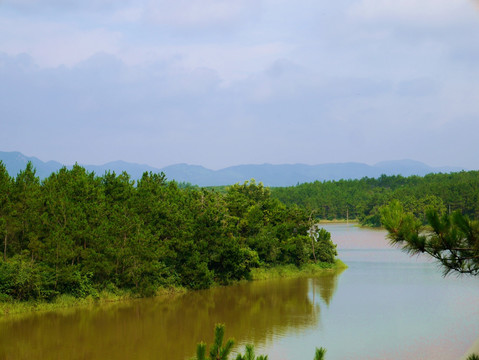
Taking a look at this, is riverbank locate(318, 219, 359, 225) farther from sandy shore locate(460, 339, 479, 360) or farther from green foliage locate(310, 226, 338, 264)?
sandy shore locate(460, 339, 479, 360)

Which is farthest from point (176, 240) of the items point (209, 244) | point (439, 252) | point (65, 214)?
point (439, 252)

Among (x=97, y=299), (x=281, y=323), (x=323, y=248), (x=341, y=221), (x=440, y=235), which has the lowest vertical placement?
(x=281, y=323)

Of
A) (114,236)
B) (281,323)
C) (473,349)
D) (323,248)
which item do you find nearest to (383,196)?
(323,248)

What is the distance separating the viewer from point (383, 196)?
326 feet

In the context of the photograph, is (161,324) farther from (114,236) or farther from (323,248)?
(323,248)

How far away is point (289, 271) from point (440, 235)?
28.6 m

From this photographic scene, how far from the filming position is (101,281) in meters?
27.3

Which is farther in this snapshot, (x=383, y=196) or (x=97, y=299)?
(x=383, y=196)

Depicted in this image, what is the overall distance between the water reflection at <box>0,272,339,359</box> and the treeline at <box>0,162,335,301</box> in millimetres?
1398

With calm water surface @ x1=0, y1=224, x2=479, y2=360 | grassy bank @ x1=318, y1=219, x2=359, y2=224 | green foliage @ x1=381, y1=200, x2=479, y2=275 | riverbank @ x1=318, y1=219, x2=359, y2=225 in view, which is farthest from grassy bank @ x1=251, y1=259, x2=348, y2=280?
grassy bank @ x1=318, y1=219, x2=359, y2=224

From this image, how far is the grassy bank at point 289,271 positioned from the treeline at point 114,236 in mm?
760

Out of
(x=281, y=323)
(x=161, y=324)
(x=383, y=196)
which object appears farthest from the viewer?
(x=383, y=196)

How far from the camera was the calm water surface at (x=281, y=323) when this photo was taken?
20.3m

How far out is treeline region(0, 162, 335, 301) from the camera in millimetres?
24703
